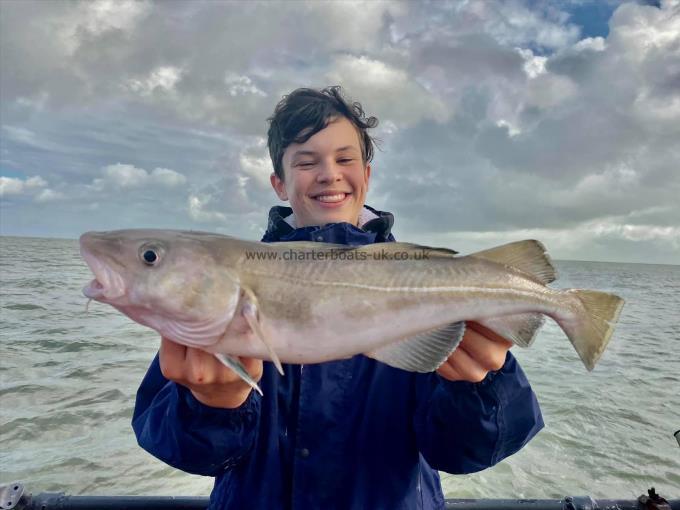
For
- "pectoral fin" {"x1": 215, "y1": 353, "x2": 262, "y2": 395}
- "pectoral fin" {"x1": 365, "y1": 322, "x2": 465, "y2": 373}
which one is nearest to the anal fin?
"pectoral fin" {"x1": 365, "y1": 322, "x2": 465, "y2": 373}

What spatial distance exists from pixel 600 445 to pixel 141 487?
676 centimetres

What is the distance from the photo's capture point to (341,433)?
8.77ft

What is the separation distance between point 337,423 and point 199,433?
2.46ft

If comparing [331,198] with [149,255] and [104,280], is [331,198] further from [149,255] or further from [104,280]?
[104,280]

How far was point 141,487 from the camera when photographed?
576cm

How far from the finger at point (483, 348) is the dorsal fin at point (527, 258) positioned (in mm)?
386

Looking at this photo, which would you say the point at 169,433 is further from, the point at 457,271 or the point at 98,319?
the point at 98,319

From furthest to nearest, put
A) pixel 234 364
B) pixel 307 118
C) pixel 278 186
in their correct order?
1. pixel 278 186
2. pixel 307 118
3. pixel 234 364

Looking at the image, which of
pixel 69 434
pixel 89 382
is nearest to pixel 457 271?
pixel 69 434

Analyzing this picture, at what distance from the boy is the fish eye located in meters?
0.38

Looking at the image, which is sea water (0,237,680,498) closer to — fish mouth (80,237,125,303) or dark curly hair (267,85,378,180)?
dark curly hair (267,85,378,180)

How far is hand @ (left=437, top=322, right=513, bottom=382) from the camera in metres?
2.31

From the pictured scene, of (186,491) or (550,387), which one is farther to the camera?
(550,387)

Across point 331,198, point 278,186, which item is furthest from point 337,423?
point 278,186
